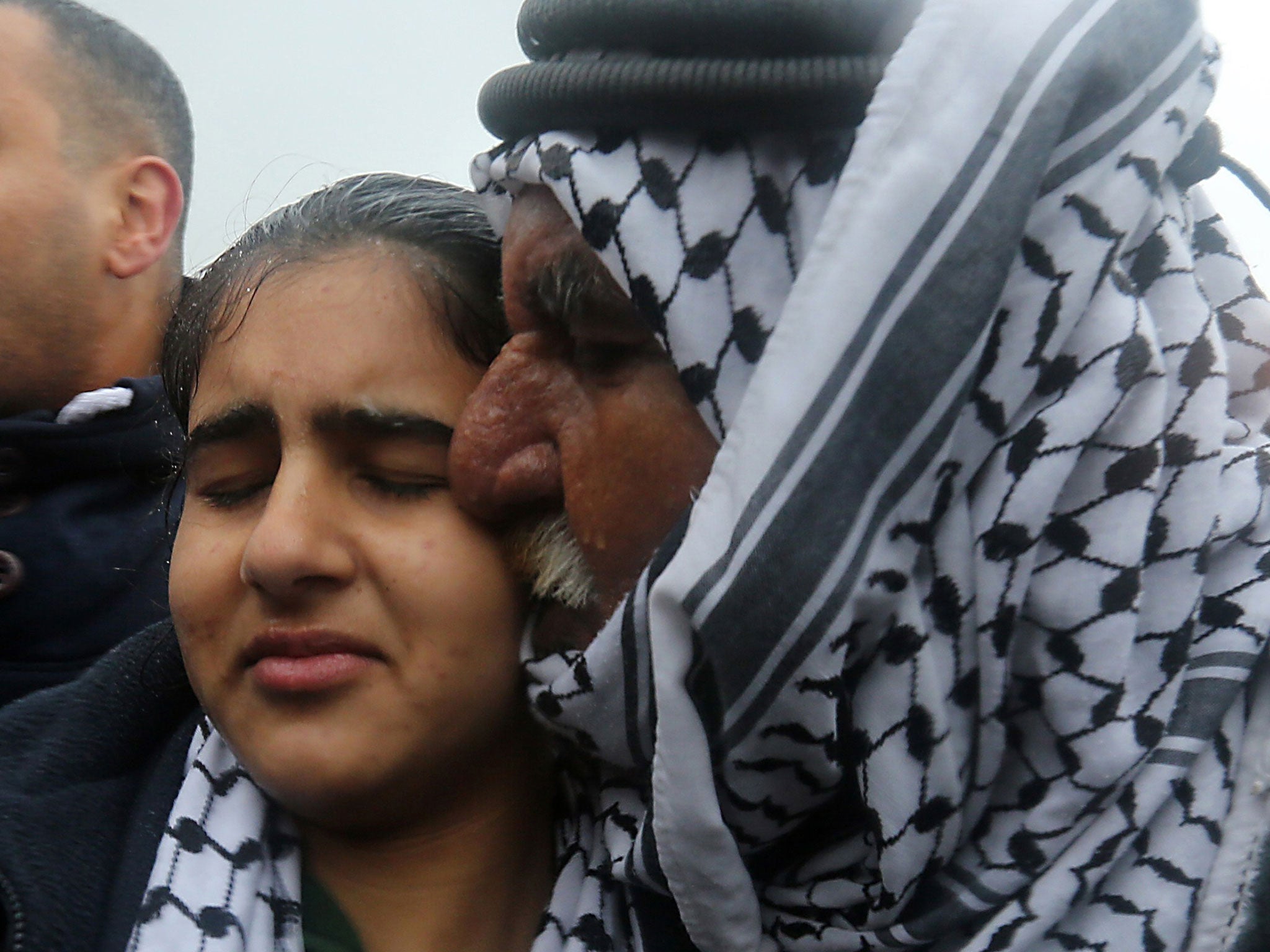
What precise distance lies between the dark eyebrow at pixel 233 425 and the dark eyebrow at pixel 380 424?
0.06 metres

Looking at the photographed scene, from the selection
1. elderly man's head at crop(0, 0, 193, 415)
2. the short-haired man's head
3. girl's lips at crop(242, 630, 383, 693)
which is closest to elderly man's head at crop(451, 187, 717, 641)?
girl's lips at crop(242, 630, 383, 693)

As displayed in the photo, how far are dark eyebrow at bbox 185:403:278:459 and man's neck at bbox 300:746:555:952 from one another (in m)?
0.38

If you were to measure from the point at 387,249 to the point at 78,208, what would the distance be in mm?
1005

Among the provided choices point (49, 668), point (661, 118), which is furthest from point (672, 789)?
point (49, 668)

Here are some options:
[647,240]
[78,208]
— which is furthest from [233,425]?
[78,208]

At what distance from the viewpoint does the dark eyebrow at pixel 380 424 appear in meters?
1.00

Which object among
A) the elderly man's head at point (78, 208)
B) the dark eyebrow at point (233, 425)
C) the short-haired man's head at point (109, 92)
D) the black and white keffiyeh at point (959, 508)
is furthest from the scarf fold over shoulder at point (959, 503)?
the short-haired man's head at point (109, 92)

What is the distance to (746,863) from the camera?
948 mm

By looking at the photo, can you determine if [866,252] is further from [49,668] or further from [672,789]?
[49,668]

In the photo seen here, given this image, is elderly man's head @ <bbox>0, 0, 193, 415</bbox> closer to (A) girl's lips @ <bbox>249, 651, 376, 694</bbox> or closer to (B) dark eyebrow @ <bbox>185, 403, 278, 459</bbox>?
(B) dark eyebrow @ <bbox>185, 403, 278, 459</bbox>

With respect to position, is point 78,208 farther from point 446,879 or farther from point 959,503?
point 959,503

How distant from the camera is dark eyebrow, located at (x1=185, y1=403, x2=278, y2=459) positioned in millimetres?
1030

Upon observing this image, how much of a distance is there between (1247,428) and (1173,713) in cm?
26

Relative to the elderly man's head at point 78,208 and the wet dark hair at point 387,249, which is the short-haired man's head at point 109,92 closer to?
the elderly man's head at point 78,208
